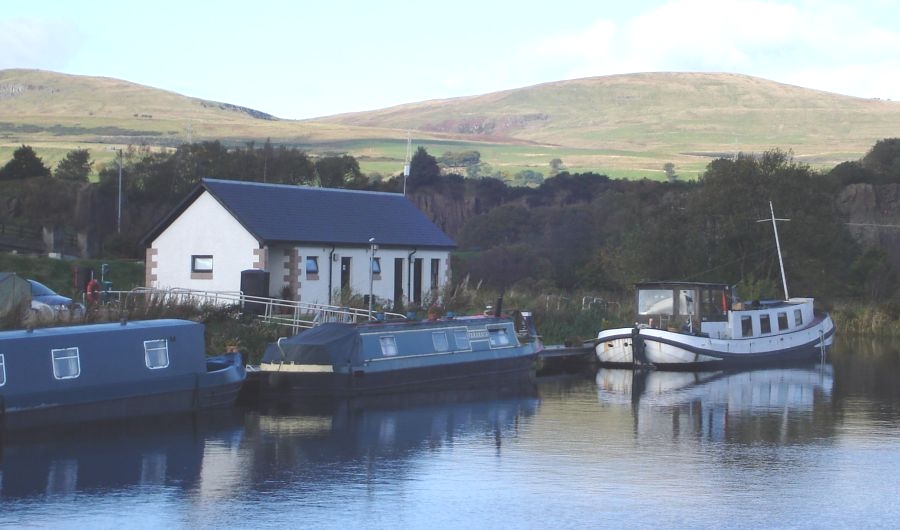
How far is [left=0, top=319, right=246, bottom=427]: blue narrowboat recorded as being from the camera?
89.6ft

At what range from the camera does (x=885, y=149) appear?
4567 inches

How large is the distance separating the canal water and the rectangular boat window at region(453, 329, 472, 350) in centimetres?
195

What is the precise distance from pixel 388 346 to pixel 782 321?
2145 centimetres

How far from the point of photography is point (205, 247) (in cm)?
4741

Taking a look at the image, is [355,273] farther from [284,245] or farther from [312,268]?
[284,245]

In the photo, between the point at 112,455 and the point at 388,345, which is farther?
the point at 388,345

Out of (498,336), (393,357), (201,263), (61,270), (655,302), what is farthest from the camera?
(61,270)

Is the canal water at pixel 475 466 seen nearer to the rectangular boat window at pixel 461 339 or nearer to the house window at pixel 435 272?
the rectangular boat window at pixel 461 339

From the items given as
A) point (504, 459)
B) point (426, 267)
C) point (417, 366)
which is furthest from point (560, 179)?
point (504, 459)

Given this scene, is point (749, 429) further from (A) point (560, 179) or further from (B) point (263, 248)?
(A) point (560, 179)

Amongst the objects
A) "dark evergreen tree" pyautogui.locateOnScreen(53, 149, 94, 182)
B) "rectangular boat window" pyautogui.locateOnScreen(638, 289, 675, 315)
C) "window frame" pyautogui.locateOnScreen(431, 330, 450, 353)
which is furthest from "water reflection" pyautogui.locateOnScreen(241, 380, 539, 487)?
"dark evergreen tree" pyautogui.locateOnScreen(53, 149, 94, 182)

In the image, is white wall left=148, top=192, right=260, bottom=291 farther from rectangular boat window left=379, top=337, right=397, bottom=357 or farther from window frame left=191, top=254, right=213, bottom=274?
rectangular boat window left=379, top=337, right=397, bottom=357

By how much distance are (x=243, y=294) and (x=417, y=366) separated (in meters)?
9.53

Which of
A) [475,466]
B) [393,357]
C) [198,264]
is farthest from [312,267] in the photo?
[475,466]
